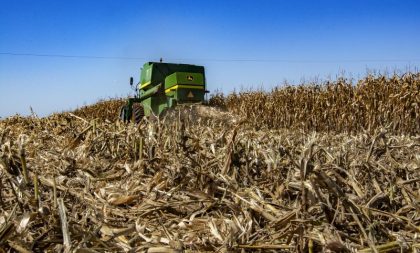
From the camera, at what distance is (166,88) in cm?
1258

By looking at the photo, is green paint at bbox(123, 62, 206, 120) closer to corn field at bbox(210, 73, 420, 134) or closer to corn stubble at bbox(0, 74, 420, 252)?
corn field at bbox(210, 73, 420, 134)

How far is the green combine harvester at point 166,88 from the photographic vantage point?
39.7 ft

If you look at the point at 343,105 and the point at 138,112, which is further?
the point at 343,105

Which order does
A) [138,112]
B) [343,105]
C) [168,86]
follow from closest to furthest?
[138,112] → [168,86] → [343,105]

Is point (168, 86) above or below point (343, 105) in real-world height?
above

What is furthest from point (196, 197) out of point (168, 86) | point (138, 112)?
point (168, 86)

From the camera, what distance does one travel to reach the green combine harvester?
1209cm

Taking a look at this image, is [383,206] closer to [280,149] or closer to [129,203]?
[280,149]

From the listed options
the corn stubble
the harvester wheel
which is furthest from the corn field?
the corn stubble

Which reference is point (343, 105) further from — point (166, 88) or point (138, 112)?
point (138, 112)

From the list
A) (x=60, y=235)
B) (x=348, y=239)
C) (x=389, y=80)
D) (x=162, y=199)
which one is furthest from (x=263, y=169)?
(x=389, y=80)

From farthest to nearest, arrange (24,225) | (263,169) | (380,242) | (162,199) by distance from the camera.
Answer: (263,169) → (162,199) → (380,242) → (24,225)

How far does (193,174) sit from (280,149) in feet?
2.13

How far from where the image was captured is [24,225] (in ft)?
4.57
